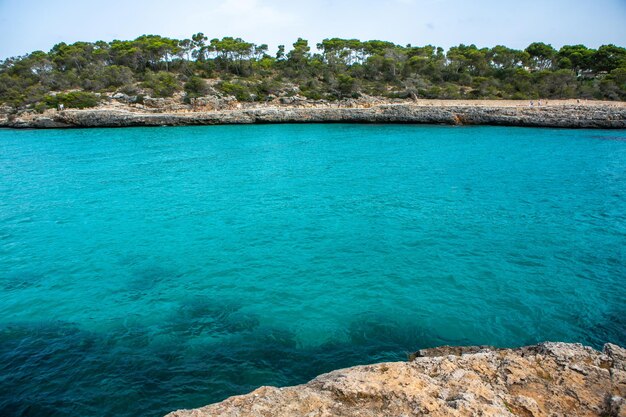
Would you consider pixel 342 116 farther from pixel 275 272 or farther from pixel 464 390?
pixel 464 390

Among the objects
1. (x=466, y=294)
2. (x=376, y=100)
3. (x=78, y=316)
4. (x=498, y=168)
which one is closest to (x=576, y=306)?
(x=466, y=294)

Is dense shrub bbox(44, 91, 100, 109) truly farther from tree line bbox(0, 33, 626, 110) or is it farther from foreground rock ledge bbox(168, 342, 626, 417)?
foreground rock ledge bbox(168, 342, 626, 417)

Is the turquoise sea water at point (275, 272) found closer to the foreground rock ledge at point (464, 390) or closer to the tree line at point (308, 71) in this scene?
the foreground rock ledge at point (464, 390)

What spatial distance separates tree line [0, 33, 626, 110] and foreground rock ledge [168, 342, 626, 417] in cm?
6239

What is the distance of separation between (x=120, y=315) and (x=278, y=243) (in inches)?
257

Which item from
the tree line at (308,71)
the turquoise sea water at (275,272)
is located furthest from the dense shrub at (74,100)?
the turquoise sea water at (275,272)

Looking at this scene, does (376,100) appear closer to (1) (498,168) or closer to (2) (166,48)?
(1) (498,168)

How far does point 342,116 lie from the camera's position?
57.4 m

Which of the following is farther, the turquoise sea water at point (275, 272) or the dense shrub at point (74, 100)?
the dense shrub at point (74, 100)

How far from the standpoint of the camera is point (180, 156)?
35.2m

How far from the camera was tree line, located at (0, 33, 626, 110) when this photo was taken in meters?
66.3

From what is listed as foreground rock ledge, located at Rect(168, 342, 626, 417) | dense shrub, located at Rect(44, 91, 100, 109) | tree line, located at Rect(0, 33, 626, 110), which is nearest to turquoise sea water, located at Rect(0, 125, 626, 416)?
foreground rock ledge, located at Rect(168, 342, 626, 417)

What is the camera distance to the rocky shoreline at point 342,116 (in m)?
49.9

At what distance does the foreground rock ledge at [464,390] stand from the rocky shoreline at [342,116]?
5050 centimetres
